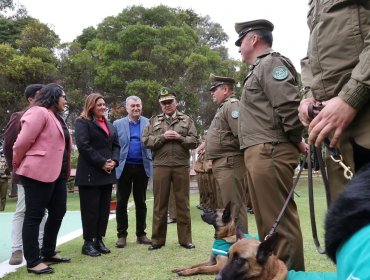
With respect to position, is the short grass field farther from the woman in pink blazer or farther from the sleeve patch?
the sleeve patch

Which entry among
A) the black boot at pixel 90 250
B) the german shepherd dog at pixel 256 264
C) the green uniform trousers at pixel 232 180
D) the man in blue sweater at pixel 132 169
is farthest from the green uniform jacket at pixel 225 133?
the german shepherd dog at pixel 256 264

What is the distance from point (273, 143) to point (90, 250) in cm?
332

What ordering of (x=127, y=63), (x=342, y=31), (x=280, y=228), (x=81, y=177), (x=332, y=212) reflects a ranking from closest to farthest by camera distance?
(x=332, y=212)
(x=342, y=31)
(x=280, y=228)
(x=81, y=177)
(x=127, y=63)

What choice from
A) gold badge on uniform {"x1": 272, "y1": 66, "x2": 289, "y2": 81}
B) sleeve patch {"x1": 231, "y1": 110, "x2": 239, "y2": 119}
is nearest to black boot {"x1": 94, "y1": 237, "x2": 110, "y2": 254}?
sleeve patch {"x1": 231, "y1": 110, "x2": 239, "y2": 119}

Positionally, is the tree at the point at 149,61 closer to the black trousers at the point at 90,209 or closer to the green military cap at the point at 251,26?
the black trousers at the point at 90,209

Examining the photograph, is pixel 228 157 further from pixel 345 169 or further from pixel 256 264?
pixel 345 169

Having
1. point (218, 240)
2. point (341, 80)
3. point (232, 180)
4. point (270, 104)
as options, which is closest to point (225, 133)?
point (232, 180)

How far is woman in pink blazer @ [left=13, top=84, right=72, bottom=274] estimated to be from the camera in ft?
15.3

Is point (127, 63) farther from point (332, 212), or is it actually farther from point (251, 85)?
point (332, 212)

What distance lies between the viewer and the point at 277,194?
11.2 feet

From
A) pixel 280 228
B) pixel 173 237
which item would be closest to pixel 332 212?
pixel 280 228

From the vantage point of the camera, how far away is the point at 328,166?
7.32ft

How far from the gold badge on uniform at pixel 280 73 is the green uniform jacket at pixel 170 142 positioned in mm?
2762

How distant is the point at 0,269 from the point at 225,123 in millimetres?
3393
